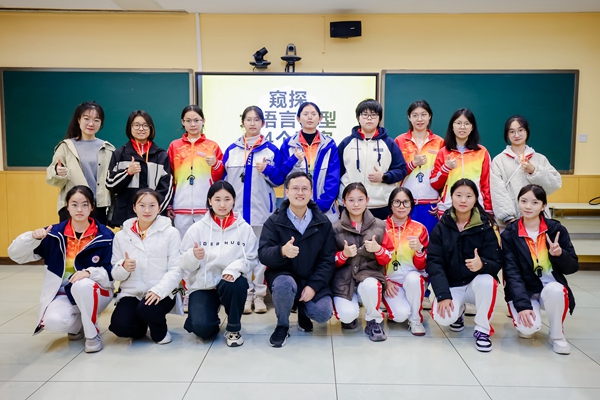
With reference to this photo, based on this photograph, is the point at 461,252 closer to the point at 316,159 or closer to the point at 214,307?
the point at 316,159

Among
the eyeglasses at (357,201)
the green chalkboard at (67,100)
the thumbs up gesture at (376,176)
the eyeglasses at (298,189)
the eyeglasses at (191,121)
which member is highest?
the green chalkboard at (67,100)

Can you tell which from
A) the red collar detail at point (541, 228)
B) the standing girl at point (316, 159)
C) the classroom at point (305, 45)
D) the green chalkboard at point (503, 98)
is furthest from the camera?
the green chalkboard at point (503, 98)

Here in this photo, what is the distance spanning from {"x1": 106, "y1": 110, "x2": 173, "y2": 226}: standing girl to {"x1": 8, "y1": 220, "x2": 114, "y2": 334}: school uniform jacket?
19.5 inches

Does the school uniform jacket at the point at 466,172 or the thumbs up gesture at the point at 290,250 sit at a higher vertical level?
the school uniform jacket at the point at 466,172

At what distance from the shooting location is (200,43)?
4957 millimetres

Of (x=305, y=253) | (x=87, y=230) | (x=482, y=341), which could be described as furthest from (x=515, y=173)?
(x=87, y=230)

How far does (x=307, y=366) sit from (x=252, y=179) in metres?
1.49

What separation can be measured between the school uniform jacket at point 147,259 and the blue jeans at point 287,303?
603 mm

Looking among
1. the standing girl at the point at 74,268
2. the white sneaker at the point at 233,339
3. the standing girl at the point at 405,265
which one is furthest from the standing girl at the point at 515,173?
the standing girl at the point at 74,268

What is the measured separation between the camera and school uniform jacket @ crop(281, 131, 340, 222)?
3.33 meters

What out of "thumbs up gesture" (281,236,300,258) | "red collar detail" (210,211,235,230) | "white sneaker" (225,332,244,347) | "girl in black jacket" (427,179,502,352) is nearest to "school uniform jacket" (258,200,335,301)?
"thumbs up gesture" (281,236,300,258)

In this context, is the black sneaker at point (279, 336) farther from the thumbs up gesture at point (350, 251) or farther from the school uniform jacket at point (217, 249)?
the thumbs up gesture at point (350, 251)

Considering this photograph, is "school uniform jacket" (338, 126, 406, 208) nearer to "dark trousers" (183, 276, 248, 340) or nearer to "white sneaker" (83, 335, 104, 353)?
"dark trousers" (183, 276, 248, 340)

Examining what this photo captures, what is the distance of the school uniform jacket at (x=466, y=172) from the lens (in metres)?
3.29
